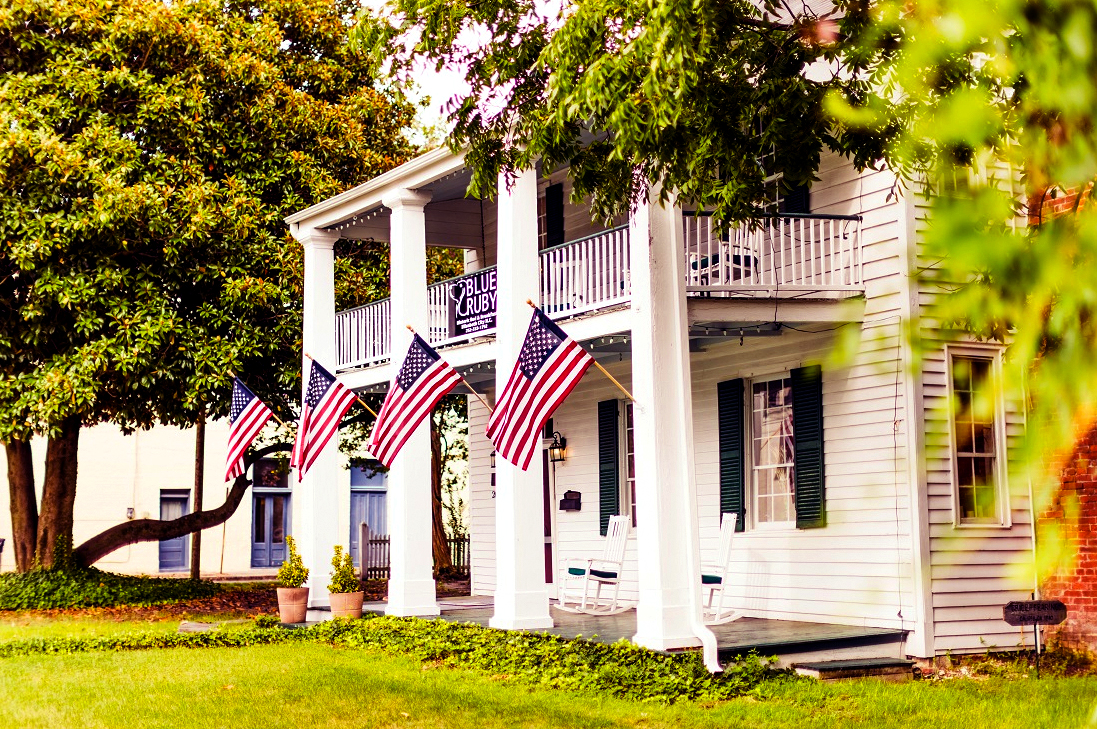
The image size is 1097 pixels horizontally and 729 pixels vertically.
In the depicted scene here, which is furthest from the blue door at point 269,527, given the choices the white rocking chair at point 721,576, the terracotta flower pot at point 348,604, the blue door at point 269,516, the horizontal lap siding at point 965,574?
the horizontal lap siding at point 965,574

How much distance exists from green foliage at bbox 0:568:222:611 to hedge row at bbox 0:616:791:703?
536 cm

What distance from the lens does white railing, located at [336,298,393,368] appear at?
17.4 meters

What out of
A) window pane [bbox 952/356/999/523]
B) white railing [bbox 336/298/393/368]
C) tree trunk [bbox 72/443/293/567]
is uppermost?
white railing [bbox 336/298/393/368]

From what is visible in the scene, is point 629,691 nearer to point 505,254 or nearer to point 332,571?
point 505,254

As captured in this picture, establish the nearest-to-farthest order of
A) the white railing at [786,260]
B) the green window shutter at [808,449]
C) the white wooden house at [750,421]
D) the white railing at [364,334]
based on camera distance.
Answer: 1. the white wooden house at [750,421]
2. the white railing at [786,260]
3. the green window shutter at [808,449]
4. the white railing at [364,334]

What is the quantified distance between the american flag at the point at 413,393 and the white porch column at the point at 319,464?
4273 mm

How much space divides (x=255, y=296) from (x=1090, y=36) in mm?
19040

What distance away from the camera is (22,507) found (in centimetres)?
2169

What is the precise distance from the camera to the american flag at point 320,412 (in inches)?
593

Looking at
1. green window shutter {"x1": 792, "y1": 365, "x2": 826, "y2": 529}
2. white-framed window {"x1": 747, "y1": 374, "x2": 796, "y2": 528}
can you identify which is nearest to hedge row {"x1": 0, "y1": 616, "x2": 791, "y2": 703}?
green window shutter {"x1": 792, "y1": 365, "x2": 826, "y2": 529}

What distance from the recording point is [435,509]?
→ 93.5 ft

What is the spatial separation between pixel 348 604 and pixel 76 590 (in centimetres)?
700

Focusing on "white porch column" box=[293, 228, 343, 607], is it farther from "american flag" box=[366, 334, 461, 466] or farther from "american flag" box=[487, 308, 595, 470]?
"american flag" box=[487, 308, 595, 470]

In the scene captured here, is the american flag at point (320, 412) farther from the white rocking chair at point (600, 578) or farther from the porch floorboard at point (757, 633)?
the white rocking chair at point (600, 578)
